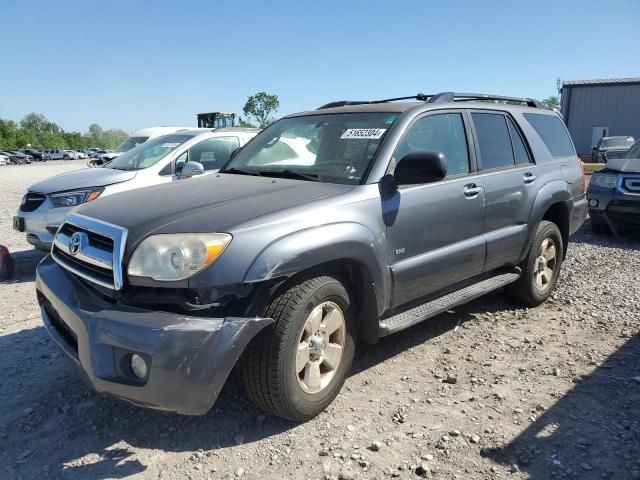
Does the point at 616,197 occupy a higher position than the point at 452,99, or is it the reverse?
the point at 452,99

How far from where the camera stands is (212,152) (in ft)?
23.4

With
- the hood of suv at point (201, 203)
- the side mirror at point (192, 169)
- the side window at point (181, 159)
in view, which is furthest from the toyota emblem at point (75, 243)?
the side window at point (181, 159)

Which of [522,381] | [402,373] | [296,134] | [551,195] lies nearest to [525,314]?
[551,195]

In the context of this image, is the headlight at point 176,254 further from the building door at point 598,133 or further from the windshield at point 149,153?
the building door at point 598,133

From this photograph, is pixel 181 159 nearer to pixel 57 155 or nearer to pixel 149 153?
pixel 149 153

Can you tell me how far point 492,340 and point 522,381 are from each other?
0.71 meters

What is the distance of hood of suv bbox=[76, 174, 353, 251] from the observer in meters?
2.62

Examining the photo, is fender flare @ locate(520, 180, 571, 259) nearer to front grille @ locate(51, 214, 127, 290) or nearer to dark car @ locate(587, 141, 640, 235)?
dark car @ locate(587, 141, 640, 235)

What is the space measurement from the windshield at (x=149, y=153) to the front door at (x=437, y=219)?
14.1 feet

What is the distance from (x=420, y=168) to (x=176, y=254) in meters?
1.51

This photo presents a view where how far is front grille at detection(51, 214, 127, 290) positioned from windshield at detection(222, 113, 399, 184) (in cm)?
126

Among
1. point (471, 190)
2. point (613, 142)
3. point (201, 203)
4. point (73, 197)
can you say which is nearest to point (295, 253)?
point (201, 203)

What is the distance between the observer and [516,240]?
4.34 meters

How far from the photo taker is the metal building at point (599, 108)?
2902 centimetres
